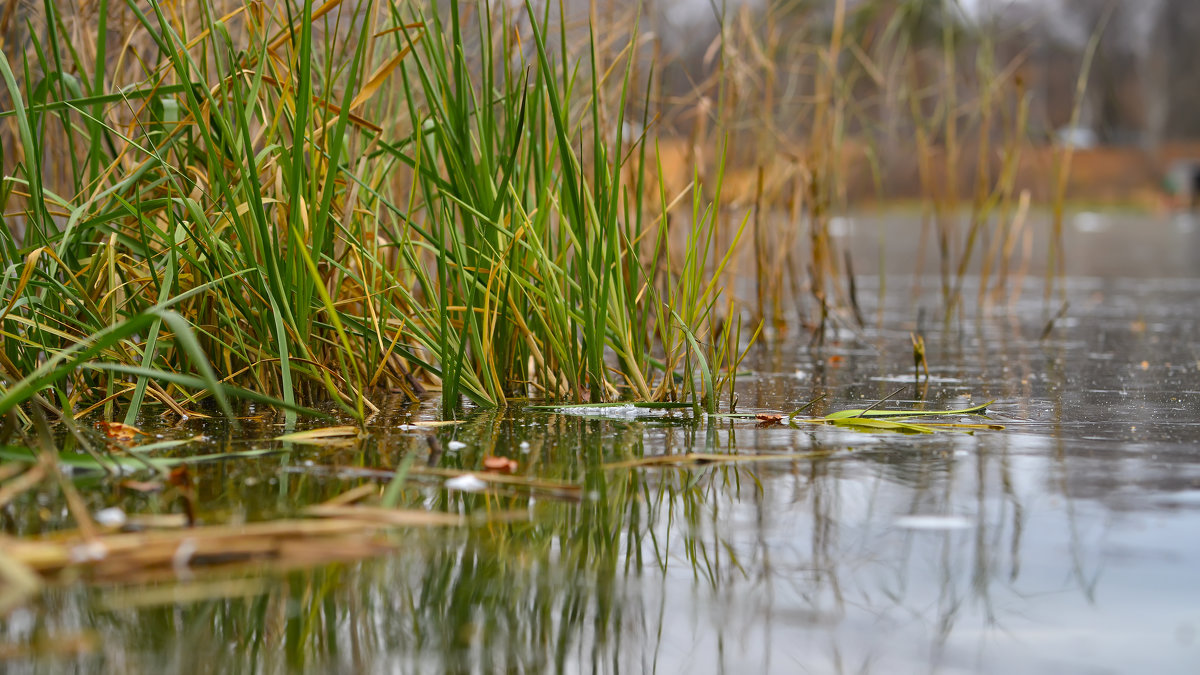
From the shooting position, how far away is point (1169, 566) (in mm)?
1083

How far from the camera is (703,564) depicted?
1.10 m

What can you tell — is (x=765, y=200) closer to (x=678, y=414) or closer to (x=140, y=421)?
(x=678, y=414)

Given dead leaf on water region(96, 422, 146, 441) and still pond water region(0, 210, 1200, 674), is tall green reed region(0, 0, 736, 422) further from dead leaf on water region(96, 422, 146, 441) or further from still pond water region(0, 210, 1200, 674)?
still pond water region(0, 210, 1200, 674)

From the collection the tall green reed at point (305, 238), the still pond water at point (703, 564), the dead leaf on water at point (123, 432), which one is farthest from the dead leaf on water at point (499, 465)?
the dead leaf on water at point (123, 432)

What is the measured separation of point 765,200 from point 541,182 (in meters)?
1.32

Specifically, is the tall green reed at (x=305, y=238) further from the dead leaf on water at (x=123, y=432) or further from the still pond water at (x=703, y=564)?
the still pond water at (x=703, y=564)

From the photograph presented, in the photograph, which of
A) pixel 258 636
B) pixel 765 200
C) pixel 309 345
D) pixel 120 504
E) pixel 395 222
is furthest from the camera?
pixel 765 200

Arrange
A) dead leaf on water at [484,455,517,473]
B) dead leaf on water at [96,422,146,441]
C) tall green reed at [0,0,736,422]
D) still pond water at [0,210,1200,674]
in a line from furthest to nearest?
tall green reed at [0,0,736,422], dead leaf on water at [96,422,146,441], dead leaf on water at [484,455,517,473], still pond water at [0,210,1200,674]

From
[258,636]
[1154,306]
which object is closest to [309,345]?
[258,636]

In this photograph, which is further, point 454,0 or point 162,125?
point 162,125

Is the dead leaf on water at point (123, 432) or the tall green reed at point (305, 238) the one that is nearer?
the dead leaf on water at point (123, 432)

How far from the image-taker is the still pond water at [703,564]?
888mm

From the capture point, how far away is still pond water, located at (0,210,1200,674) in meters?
0.89

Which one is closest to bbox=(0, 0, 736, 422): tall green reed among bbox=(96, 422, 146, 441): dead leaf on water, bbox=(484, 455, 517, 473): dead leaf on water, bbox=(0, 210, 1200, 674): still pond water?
bbox=(96, 422, 146, 441): dead leaf on water
